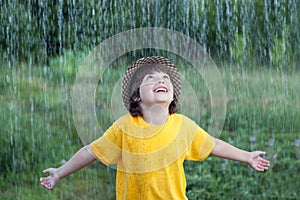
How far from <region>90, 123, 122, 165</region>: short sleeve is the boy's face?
0.53 ft

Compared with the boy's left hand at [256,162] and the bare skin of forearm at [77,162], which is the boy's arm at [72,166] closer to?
the bare skin of forearm at [77,162]

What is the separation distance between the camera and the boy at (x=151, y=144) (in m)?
2.76

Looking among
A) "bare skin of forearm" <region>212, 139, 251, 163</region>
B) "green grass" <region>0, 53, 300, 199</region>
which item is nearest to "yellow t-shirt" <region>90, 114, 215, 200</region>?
"bare skin of forearm" <region>212, 139, 251, 163</region>

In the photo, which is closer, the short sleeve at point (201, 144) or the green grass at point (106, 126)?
the short sleeve at point (201, 144)

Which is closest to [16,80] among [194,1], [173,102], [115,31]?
[115,31]

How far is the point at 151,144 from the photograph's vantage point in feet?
9.07

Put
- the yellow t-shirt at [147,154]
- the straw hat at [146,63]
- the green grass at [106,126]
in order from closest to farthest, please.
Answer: the yellow t-shirt at [147,154], the straw hat at [146,63], the green grass at [106,126]

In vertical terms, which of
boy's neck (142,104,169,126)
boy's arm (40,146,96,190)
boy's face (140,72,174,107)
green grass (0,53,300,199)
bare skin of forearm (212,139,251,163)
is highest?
boy's face (140,72,174,107)

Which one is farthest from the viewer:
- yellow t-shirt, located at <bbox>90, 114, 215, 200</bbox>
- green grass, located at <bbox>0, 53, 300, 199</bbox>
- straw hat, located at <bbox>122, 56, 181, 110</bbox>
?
green grass, located at <bbox>0, 53, 300, 199</bbox>

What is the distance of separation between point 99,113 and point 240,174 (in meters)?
1.15

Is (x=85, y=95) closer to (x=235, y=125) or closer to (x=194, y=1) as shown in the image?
(x=235, y=125)

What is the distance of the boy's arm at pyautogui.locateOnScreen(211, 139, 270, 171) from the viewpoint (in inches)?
114

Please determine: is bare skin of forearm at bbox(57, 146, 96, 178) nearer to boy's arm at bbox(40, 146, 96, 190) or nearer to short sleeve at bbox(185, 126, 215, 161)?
boy's arm at bbox(40, 146, 96, 190)

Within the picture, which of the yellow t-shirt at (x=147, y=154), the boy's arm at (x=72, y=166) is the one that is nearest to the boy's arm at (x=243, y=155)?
the yellow t-shirt at (x=147, y=154)
